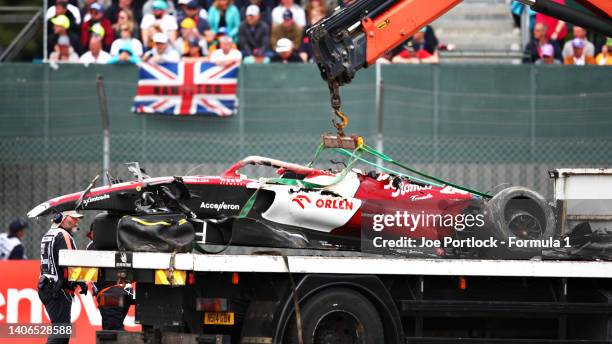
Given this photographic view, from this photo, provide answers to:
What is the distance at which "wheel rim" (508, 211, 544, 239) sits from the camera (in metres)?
9.95

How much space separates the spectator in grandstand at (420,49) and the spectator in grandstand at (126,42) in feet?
12.1

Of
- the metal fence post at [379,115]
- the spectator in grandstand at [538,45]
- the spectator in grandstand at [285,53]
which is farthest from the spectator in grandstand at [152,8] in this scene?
the spectator in grandstand at [538,45]

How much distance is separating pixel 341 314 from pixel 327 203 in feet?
3.51

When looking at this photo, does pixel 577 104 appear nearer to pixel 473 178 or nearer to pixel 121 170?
pixel 473 178

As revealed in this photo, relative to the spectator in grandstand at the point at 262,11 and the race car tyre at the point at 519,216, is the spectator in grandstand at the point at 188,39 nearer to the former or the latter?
the spectator in grandstand at the point at 262,11

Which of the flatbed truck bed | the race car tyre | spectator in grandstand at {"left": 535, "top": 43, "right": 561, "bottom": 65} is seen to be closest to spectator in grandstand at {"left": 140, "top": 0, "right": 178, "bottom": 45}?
spectator in grandstand at {"left": 535, "top": 43, "right": 561, "bottom": 65}

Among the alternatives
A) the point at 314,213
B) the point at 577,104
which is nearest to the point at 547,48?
the point at 577,104

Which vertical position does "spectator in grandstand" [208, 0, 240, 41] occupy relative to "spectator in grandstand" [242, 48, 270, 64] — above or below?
above

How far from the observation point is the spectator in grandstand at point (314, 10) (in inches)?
685

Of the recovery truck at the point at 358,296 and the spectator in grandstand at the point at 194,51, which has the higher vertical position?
the spectator in grandstand at the point at 194,51

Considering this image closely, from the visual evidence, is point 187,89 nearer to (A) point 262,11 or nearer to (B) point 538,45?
(A) point 262,11

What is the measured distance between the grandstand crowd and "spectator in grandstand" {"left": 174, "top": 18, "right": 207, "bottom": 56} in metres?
0.01

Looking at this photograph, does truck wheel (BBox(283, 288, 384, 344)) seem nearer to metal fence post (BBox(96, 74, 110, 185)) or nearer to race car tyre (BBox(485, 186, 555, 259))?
race car tyre (BBox(485, 186, 555, 259))

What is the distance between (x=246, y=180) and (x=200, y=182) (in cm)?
41
